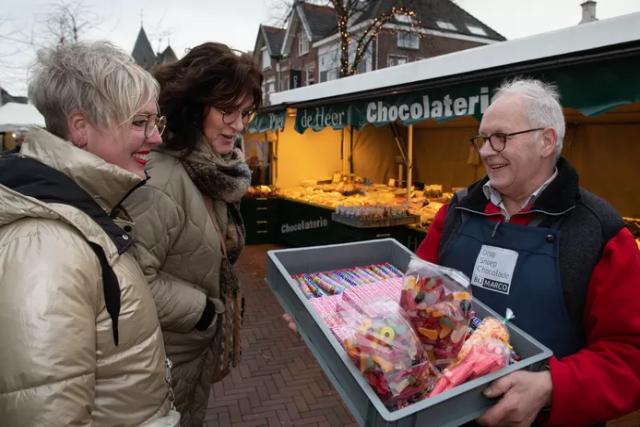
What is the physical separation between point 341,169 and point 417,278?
9319 millimetres

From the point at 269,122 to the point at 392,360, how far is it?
7608 millimetres

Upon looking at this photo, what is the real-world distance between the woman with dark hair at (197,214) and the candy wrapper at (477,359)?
1.06 meters

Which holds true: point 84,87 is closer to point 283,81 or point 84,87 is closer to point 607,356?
point 607,356

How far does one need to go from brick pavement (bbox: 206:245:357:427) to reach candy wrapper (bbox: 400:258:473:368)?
8.07ft

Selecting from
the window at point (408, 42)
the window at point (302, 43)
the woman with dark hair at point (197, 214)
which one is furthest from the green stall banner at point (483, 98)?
the window at point (302, 43)

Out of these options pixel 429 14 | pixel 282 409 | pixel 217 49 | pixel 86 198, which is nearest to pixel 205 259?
pixel 86 198

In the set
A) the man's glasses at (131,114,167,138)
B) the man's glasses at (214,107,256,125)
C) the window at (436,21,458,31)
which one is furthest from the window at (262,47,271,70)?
the man's glasses at (131,114,167,138)

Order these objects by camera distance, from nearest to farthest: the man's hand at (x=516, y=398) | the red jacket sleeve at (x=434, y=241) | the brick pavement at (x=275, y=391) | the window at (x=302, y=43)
A: the man's hand at (x=516, y=398)
the red jacket sleeve at (x=434, y=241)
the brick pavement at (x=275, y=391)
the window at (x=302, y=43)

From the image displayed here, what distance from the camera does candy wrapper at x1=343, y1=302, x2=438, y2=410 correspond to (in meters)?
0.97

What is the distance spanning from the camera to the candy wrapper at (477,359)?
102 centimetres

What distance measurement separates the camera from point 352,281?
5.24 ft

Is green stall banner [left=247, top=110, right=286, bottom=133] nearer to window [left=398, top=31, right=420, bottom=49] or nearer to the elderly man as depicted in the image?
the elderly man

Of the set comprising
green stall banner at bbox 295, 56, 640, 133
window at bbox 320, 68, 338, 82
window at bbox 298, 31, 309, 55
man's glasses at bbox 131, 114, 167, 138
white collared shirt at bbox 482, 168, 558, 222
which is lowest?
white collared shirt at bbox 482, 168, 558, 222

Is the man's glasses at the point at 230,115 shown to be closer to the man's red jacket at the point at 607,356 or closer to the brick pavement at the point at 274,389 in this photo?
the man's red jacket at the point at 607,356
